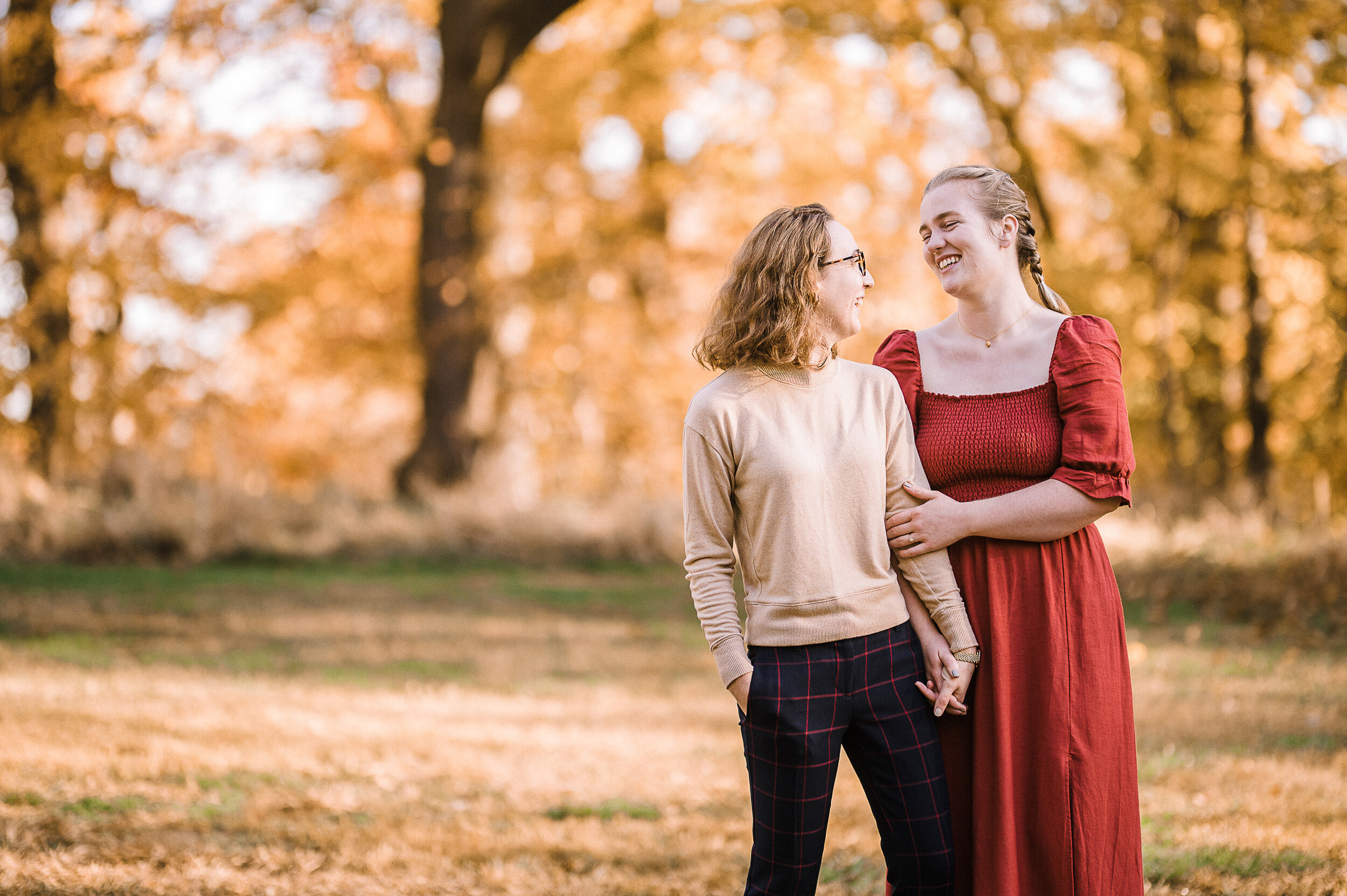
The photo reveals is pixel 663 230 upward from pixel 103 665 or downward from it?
upward

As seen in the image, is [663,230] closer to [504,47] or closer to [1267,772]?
[504,47]

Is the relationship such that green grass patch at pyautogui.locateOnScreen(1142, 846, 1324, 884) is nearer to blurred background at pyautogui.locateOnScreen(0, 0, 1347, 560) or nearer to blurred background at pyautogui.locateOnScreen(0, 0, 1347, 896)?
blurred background at pyautogui.locateOnScreen(0, 0, 1347, 896)

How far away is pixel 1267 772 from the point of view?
4.17m

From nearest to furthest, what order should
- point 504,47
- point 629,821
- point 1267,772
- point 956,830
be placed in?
point 956,830, point 629,821, point 1267,772, point 504,47

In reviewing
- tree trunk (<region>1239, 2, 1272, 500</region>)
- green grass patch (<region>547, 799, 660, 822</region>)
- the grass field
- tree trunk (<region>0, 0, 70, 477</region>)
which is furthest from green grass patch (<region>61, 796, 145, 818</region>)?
tree trunk (<region>1239, 2, 1272, 500</region>)

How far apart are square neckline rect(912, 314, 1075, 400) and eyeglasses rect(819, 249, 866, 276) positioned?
0.19 m

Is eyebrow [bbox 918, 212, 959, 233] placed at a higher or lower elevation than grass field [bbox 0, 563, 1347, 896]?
higher

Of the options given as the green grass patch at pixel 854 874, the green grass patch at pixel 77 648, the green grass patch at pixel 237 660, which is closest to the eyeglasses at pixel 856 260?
the green grass patch at pixel 854 874

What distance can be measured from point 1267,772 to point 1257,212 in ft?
26.8

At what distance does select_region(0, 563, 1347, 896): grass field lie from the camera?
133 inches

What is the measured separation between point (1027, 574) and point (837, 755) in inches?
23.4

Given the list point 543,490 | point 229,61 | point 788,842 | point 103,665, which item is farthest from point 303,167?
point 788,842

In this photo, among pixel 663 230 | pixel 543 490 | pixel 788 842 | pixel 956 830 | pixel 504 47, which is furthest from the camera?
pixel 663 230

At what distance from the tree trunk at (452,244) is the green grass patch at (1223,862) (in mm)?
9729
